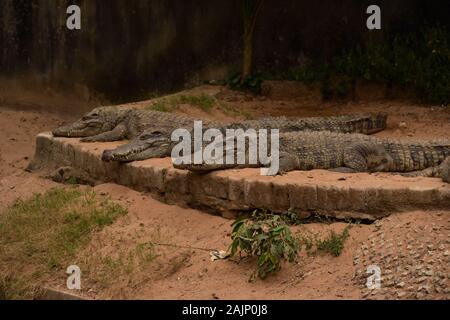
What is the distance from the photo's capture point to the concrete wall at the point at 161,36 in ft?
42.7

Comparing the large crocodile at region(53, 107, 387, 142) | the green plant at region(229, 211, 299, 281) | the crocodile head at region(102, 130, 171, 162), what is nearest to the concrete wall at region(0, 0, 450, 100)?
the large crocodile at region(53, 107, 387, 142)

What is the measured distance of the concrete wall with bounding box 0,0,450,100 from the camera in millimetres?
13008

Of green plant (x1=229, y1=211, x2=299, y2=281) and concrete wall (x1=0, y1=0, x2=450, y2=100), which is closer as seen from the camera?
green plant (x1=229, y1=211, x2=299, y2=281)

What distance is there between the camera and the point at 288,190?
7.60 meters

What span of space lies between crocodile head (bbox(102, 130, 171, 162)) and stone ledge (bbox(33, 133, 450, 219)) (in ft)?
0.39

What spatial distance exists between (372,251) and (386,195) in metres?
0.58

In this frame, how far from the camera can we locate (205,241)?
789 centimetres

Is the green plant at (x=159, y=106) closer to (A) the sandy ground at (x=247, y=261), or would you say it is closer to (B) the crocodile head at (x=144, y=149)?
(B) the crocodile head at (x=144, y=149)

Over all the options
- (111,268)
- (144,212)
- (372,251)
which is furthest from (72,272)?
(372,251)

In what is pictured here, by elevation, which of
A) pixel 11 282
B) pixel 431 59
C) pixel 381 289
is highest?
pixel 431 59

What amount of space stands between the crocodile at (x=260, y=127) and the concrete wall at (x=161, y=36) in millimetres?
2457

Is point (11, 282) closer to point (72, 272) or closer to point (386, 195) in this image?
point (72, 272)

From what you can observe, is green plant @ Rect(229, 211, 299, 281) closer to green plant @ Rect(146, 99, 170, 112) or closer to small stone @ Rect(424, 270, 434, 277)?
small stone @ Rect(424, 270, 434, 277)

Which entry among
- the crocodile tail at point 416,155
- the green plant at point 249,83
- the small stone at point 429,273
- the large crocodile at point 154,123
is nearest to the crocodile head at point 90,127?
the large crocodile at point 154,123
